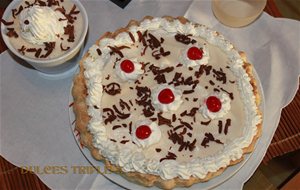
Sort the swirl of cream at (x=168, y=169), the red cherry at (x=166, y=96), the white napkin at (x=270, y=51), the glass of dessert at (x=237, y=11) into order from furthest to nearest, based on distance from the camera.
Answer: the glass of dessert at (x=237, y=11) → the white napkin at (x=270, y=51) → the red cherry at (x=166, y=96) → the swirl of cream at (x=168, y=169)

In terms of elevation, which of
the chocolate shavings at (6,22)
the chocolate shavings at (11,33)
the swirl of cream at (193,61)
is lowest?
the chocolate shavings at (11,33)

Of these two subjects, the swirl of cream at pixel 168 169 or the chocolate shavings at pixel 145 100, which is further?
the chocolate shavings at pixel 145 100

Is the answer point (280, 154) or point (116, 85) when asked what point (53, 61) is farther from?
point (280, 154)

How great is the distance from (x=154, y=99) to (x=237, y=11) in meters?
0.71

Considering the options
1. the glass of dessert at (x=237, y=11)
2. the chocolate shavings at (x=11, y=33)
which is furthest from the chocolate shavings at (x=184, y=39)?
the chocolate shavings at (x=11, y=33)

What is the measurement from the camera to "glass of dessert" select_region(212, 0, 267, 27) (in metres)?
2.08

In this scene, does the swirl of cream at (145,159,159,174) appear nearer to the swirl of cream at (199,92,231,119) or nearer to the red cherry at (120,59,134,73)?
the swirl of cream at (199,92,231,119)

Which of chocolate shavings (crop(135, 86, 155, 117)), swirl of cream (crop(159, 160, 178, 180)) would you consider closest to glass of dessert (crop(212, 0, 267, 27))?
chocolate shavings (crop(135, 86, 155, 117))

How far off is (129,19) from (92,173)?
0.80 metres

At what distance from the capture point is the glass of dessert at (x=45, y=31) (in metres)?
1.81

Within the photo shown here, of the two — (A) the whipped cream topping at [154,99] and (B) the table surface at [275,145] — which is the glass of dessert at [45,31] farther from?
(B) the table surface at [275,145]

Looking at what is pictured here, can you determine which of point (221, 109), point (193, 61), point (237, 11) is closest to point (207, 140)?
point (221, 109)

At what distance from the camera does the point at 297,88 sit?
6.58ft

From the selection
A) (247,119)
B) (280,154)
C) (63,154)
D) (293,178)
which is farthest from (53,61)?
(293,178)
